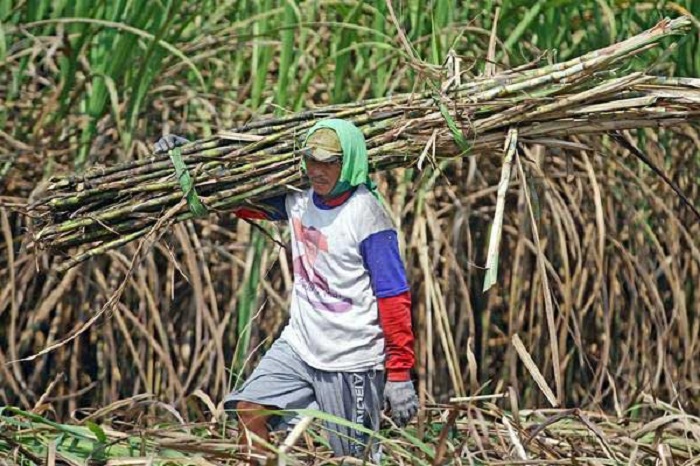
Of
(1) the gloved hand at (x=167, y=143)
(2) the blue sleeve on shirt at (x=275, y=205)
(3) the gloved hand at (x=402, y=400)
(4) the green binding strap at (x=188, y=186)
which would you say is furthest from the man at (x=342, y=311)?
(1) the gloved hand at (x=167, y=143)

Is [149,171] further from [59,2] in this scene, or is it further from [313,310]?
[59,2]

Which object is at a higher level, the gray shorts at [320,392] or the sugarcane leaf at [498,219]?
the sugarcane leaf at [498,219]

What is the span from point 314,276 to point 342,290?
0.09 metres

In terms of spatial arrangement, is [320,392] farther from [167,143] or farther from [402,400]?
[167,143]

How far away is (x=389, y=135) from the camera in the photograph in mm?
3760

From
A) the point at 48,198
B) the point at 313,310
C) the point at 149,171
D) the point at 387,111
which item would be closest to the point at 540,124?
the point at 387,111

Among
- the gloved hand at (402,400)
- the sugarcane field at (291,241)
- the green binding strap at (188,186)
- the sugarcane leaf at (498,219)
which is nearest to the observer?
the sugarcane leaf at (498,219)

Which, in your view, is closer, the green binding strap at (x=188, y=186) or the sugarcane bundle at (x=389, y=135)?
the sugarcane bundle at (x=389, y=135)

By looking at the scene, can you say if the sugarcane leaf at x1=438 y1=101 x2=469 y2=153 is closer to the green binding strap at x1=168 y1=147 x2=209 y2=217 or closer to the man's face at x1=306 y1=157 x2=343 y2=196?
the man's face at x1=306 y1=157 x2=343 y2=196

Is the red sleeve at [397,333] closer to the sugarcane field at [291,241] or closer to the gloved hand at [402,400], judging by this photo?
the gloved hand at [402,400]

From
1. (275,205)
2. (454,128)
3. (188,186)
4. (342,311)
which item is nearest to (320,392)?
(342,311)

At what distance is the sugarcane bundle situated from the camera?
3.60 m

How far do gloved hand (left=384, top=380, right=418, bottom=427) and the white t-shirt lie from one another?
107mm

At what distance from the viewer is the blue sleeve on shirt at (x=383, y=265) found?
356 cm
